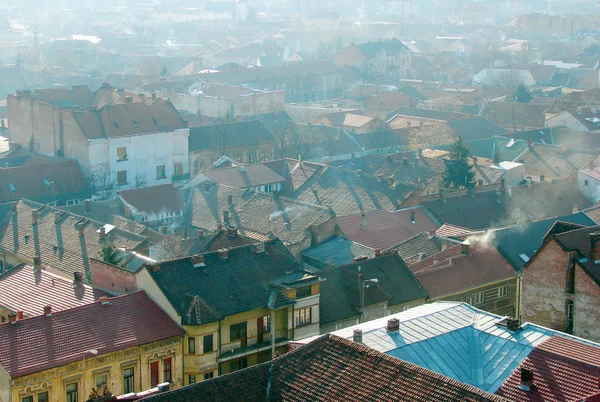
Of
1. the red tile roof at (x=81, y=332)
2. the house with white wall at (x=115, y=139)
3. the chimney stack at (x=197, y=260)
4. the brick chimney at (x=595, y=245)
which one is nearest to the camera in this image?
the red tile roof at (x=81, y=332)

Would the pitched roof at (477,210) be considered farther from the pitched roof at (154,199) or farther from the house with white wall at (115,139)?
the house with white wall at (115,139)

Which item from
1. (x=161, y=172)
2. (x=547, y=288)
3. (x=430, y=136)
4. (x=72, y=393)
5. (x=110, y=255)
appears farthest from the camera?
(x=430, y=136)

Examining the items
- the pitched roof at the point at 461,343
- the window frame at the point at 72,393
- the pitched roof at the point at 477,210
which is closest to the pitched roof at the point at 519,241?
the pitched roof at the point at 477,210

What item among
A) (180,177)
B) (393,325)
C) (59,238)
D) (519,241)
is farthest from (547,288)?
(180,177)

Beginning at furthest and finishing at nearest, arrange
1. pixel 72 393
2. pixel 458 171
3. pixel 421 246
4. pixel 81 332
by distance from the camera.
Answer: pixel 458 171 → pixel 421 246 → pixel 81 332 → pixel 72 393

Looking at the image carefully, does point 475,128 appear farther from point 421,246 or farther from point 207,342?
point 207,342

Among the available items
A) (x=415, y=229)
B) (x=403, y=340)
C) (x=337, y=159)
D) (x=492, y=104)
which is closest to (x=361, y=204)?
(x=415, y=229)

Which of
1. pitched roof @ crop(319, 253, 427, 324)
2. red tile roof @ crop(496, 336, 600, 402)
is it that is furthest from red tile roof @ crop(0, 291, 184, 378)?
red tile roof @ crop(496, 336, 600, 402)
